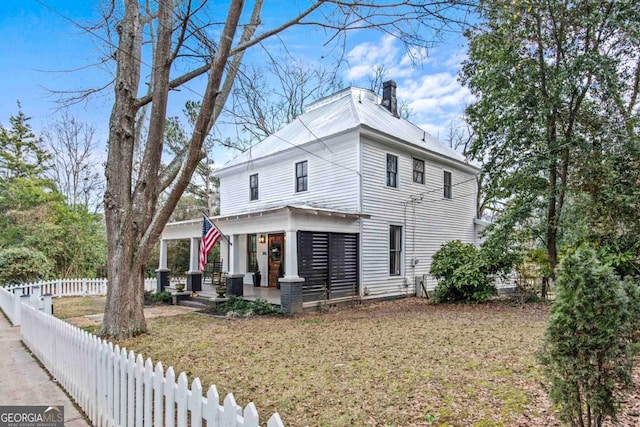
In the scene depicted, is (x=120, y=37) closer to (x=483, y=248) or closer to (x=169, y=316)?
(x=169, y=316)

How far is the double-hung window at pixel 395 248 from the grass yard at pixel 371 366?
4.78 meters

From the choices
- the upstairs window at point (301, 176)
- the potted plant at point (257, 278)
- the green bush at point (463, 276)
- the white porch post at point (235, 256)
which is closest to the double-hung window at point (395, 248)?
the green bush at point (463, 276)

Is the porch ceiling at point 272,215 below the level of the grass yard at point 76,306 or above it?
above

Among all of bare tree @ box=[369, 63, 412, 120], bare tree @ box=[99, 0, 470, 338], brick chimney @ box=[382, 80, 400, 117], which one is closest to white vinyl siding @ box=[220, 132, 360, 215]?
brick chimney @ box=[382, 80, 400, 117]

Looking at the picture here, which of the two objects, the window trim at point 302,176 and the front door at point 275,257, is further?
the front door at point 275,257

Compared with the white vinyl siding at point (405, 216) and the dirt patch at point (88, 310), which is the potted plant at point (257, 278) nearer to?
the dirt patch at point (88, 310)

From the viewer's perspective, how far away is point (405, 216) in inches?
549

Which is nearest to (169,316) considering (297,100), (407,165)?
(407,165)

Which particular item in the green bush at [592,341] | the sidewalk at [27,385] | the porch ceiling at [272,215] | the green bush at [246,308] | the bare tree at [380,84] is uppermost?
the bare tree at [380,84]

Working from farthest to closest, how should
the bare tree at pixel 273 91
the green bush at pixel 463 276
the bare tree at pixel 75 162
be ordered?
the bare tree at pixel 75 162, the green bush at pixel 463 276, the bare tree at pixel 273 91

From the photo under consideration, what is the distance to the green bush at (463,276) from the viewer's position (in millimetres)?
11555

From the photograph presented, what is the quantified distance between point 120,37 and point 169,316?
273 inches

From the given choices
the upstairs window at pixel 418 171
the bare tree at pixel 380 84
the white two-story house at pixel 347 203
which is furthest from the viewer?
the bare tree at pixel 380 84

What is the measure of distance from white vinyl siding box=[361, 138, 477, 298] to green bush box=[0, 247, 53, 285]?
11.8 m
